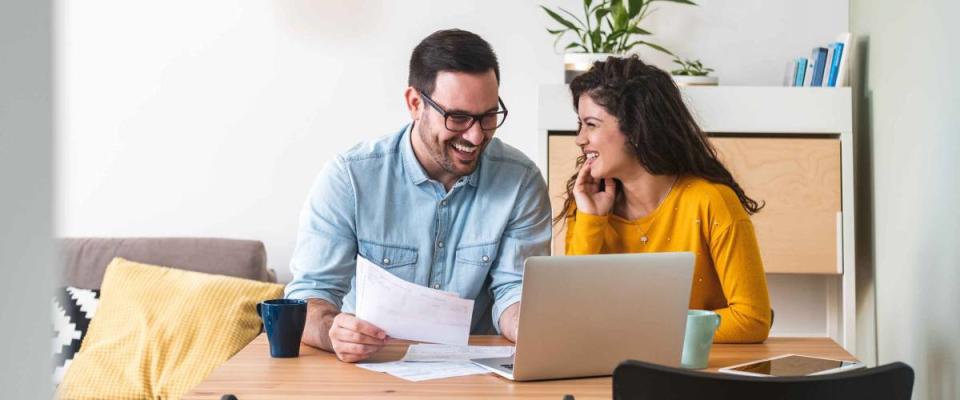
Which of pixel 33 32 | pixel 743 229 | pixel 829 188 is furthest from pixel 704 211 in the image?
pixel 33 32

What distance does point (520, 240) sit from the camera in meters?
2.10

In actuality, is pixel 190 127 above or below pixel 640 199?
above

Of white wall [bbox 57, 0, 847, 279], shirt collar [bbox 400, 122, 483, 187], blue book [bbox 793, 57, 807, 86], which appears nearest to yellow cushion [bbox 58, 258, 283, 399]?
white wall [bbox 57, 0, 847, 279]

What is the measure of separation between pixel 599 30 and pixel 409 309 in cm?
184

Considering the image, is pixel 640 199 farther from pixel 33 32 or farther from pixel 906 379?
pixel 33 32

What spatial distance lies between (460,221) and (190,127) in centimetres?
177

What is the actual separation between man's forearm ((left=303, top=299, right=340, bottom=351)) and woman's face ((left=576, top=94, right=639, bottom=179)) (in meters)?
0.71

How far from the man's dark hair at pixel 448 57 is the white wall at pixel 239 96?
1.42 metres

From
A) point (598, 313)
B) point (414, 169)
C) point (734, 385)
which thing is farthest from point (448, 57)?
point (734, 385)

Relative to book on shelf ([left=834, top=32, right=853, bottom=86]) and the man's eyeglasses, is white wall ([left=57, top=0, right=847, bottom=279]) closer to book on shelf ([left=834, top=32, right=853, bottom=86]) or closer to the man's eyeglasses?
book on shelf ([left=834, top=32, right=853, bottom=86])

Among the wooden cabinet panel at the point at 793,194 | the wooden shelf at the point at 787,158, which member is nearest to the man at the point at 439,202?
the wooden shelf at the point at 787,158

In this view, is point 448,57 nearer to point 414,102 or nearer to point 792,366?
point 414,102

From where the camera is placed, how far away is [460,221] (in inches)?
83.4

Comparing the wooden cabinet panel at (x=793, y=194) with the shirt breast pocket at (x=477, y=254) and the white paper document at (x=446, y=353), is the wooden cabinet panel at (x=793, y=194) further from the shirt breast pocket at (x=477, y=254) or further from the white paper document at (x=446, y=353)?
the white paper document at (x=446, y=353)
